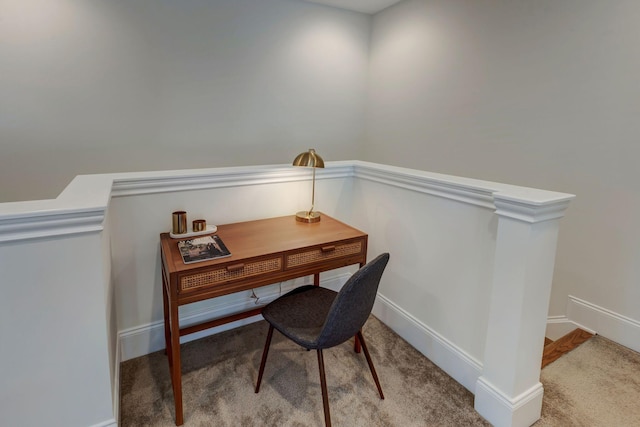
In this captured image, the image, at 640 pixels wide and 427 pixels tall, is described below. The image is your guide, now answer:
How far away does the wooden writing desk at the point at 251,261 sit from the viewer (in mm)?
1439

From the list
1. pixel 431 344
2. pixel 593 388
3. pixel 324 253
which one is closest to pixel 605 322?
pixel 593 388

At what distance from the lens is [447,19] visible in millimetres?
2982

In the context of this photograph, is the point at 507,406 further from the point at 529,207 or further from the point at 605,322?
the point at 605,322

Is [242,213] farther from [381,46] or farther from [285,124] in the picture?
[381,46]

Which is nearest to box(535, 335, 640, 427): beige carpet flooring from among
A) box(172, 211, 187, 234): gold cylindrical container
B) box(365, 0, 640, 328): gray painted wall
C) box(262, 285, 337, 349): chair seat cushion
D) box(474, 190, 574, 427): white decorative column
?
box(474, 190, 574, 427): white decorative column

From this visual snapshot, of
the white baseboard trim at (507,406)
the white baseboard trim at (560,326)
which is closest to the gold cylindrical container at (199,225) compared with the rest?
the white baseboard trim at (507,406)

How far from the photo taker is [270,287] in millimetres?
2291

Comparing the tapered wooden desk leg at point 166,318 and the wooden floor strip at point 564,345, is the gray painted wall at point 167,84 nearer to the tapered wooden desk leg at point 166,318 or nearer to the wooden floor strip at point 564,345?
the tapered wooden desk leg at point 166,318

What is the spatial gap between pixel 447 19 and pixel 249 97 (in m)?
1.79

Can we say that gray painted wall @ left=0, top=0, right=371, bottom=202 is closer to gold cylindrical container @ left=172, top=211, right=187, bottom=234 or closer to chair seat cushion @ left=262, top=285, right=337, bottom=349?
gold cylindrical container @ left=172, top=211, right=187, bottom=234

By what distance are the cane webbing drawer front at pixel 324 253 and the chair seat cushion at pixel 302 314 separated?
186 millimetres

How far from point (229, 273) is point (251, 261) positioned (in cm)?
10

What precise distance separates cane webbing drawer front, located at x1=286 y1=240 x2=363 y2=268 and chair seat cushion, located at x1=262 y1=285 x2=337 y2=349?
0.61 ft

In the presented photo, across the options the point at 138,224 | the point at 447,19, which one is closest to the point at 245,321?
the point at 138,224
